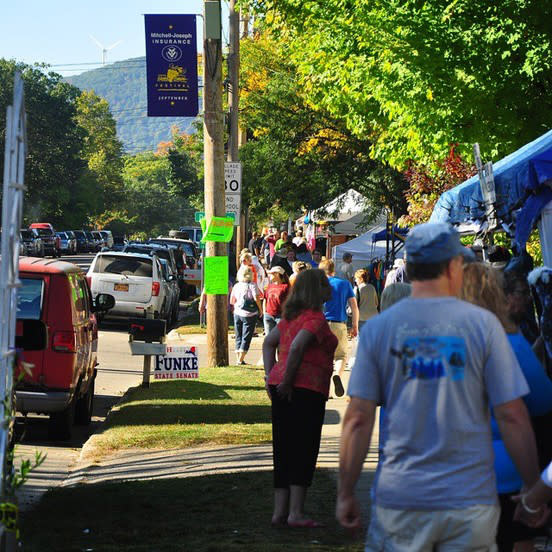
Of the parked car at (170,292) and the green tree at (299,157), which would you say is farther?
the green tree at (299,157)

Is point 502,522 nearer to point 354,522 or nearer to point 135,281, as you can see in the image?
point 354,522

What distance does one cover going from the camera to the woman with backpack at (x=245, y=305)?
62.4ft

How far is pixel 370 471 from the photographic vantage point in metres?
9.68

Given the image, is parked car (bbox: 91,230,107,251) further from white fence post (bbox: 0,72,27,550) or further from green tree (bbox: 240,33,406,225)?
white fence post (bbox: 0,72,27,550)

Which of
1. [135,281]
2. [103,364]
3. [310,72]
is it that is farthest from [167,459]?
[135,281]

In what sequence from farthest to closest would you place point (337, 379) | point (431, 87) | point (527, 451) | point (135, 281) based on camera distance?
1. point (135, 281)
2. point (431, 87)
3. point (337, 379)
4. point (527, 451)

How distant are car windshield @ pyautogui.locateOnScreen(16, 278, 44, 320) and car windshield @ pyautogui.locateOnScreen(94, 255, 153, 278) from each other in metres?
14.6

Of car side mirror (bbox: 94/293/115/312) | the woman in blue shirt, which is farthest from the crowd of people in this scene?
car side mirror (bbox: 94/293/115/312)

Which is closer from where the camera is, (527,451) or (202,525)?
(527,451)

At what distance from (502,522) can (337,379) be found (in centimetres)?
675

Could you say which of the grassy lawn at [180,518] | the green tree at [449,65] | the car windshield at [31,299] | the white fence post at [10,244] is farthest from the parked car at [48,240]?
the white fence post at [10,244]

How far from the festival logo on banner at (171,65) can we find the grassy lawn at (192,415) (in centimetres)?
441

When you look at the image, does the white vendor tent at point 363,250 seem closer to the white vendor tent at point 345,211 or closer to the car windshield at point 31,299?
the white vendor tent at point 345,211

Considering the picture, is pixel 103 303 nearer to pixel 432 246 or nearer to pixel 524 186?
pixel 524 186
